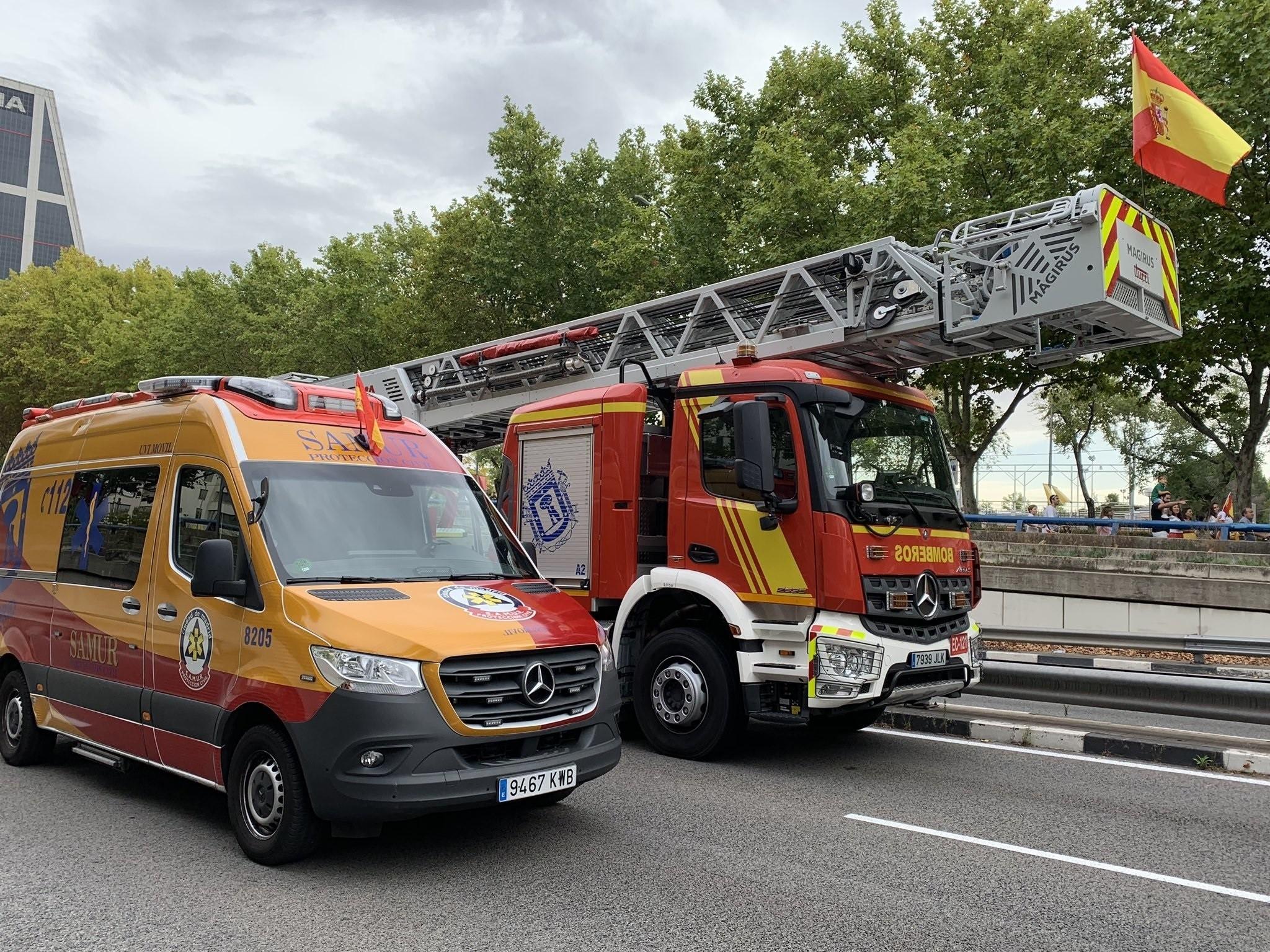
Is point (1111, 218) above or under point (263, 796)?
above

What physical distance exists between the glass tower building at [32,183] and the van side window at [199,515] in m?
133

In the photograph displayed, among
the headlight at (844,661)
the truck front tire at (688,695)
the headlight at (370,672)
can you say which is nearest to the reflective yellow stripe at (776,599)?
the headlight at (844,661)

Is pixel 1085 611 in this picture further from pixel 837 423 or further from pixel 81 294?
pixel 81 294

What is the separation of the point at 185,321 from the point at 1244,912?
37.0 metres

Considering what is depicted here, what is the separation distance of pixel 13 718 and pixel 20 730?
0.19 metres

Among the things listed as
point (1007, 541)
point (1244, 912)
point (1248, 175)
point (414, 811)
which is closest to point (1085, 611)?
point (1007, 541)

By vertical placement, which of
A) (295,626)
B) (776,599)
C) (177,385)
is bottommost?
(295,626)

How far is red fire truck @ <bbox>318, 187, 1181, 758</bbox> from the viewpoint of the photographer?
689 centimetres

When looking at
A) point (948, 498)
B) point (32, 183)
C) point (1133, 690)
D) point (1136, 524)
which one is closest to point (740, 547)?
point (948, 498)

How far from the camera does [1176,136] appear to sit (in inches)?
350

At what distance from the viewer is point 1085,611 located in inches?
624

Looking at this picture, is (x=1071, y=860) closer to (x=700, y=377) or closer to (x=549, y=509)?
(x=700, y=377)

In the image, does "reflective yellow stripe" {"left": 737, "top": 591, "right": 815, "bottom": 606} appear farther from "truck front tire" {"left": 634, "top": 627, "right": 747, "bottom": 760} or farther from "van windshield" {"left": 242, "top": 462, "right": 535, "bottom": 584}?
"van windshield" {"left": 242, "top": 462, "right": 535, "bottom": 584}

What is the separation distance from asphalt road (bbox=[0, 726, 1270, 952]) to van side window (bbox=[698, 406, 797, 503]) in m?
Result: 2.02
